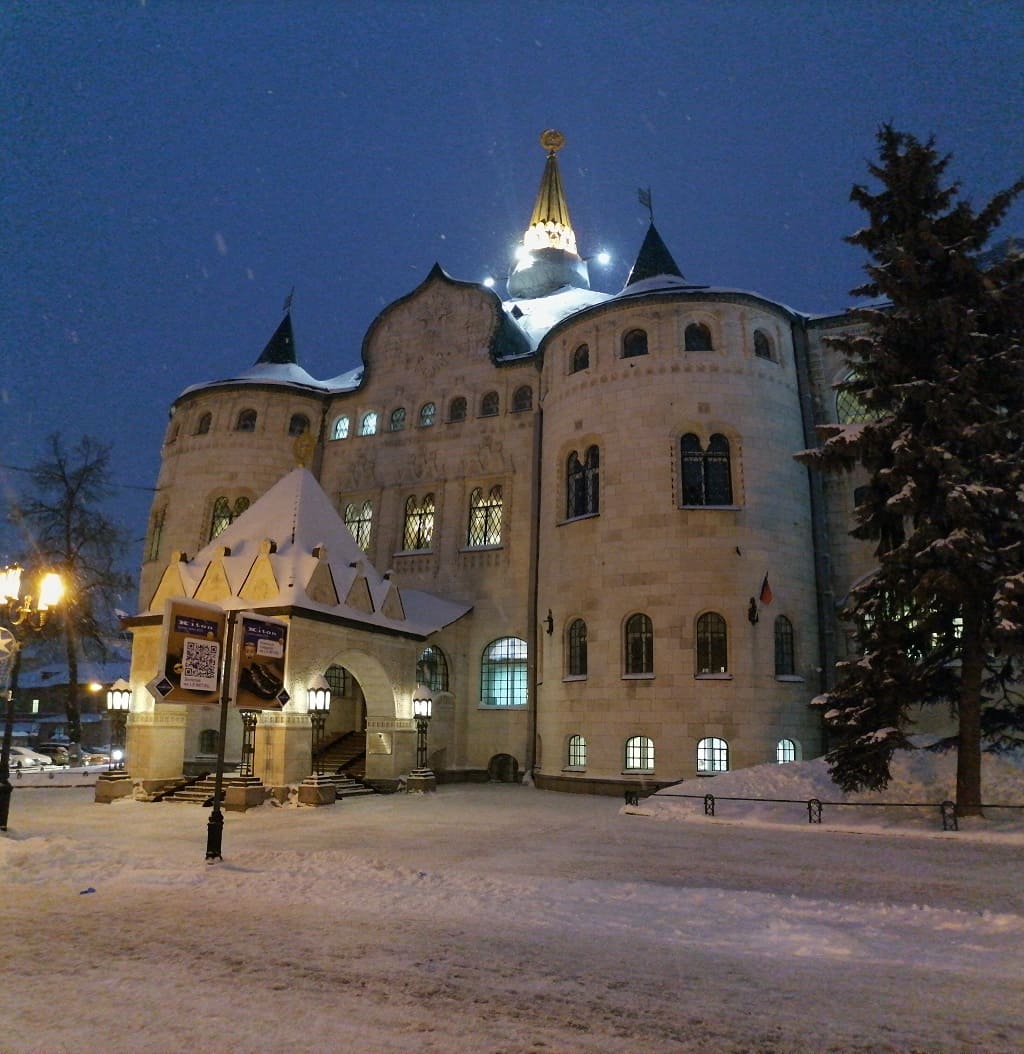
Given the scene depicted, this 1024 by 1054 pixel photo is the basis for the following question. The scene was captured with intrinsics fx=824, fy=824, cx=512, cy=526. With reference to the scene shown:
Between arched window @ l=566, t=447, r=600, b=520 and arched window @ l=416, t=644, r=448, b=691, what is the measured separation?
22.9 ft

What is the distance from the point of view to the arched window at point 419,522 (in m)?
31.7

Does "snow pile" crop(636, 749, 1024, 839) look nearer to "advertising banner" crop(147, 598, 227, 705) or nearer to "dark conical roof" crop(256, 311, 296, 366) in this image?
"advertising banner" crop(147, 598, 227, 705)

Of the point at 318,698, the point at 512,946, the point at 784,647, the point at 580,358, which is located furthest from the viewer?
the point at 580,358

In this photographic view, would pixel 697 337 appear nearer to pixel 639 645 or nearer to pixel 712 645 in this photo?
pixel 712 645

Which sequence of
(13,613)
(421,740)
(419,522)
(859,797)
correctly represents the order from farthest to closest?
1. (419,522)
2. (421,740)
3. (859,797)
4. (13,613)

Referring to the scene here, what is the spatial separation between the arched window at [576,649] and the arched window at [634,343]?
8.88 metres

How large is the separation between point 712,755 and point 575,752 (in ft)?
14.0

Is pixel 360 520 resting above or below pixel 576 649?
above

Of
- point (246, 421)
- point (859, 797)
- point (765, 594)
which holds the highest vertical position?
point (246, 421)

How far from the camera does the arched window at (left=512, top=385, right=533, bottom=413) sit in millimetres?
31094

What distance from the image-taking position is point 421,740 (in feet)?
79.6

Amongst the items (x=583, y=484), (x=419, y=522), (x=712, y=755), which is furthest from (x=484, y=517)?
Result: (x=712, y=755)

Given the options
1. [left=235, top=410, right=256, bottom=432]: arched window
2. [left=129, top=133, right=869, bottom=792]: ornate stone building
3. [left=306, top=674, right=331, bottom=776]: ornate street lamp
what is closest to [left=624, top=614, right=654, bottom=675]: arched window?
[left=129, top=133, right=869, bottom=792]: ornate stone building

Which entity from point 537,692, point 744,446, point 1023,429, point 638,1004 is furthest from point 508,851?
point 744,446
